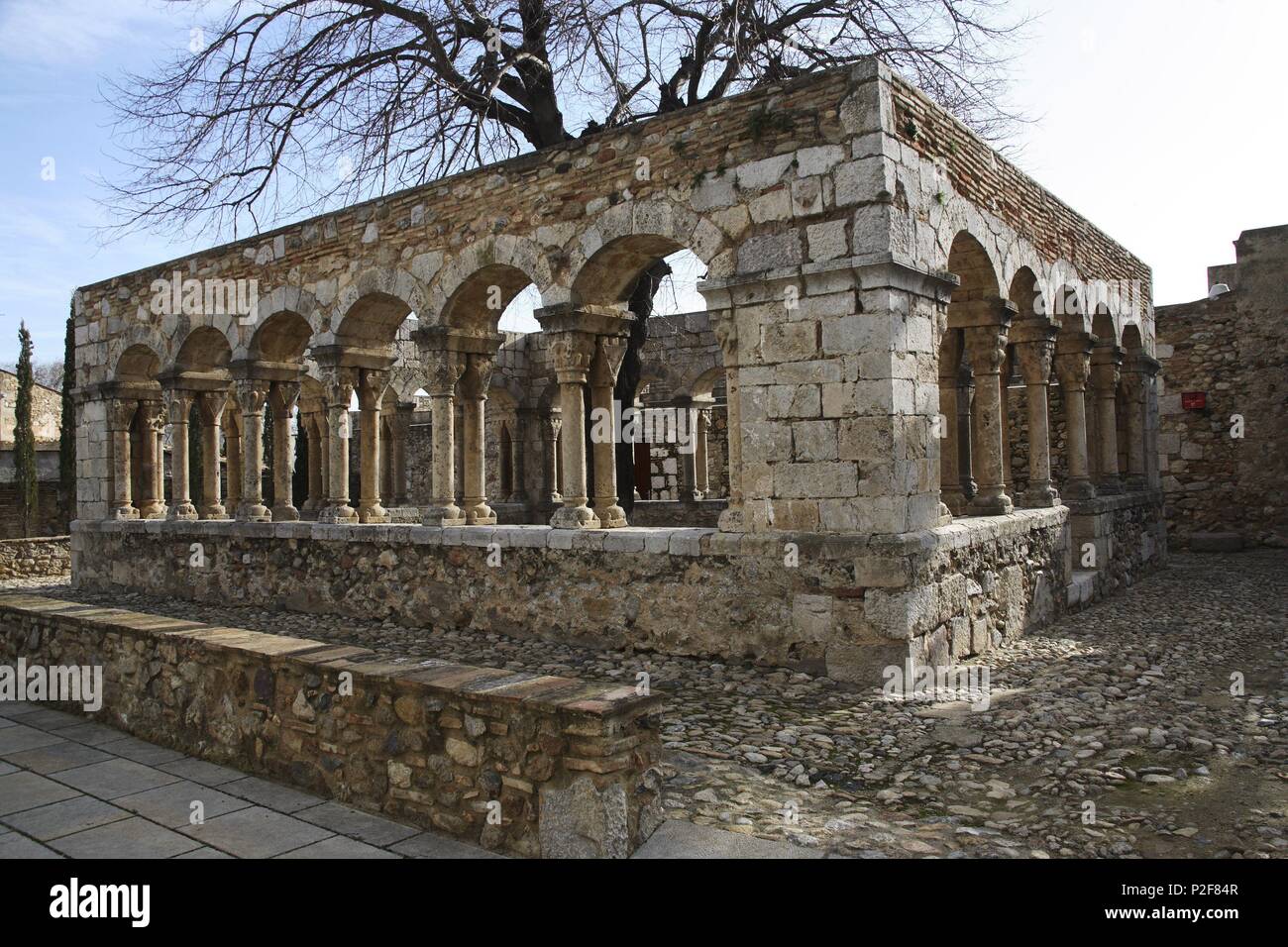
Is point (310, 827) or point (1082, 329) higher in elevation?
point (1082, 329)

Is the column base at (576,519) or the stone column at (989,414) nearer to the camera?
the column base at (576,519)

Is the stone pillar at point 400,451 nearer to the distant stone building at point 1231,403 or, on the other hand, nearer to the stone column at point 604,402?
the stone column at point 604,402

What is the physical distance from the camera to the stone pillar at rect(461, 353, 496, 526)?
350 inches

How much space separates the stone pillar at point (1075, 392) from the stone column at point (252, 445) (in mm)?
8617

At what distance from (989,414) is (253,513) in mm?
7702

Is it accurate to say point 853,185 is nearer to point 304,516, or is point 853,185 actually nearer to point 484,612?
point 484,612

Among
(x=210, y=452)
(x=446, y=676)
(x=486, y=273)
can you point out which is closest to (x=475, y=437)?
(x=486, y=273)

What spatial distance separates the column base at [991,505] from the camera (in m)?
7.95

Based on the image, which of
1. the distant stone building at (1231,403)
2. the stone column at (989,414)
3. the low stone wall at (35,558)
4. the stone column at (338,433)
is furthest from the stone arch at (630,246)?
the low stone wall at (35,558)

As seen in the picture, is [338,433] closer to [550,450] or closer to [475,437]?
[475,437]

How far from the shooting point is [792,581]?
6.32 m

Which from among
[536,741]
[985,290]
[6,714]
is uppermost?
[985,290]
